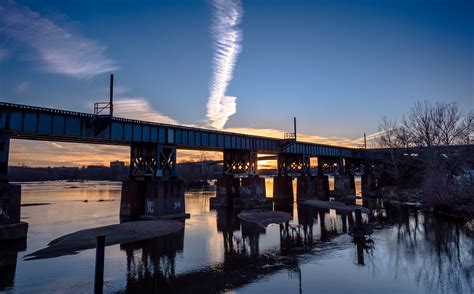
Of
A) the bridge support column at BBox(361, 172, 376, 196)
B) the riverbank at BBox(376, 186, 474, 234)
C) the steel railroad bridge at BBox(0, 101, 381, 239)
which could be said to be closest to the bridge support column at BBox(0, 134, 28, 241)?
the steel railroad bridge at BBox(0, 101, 381, 239)

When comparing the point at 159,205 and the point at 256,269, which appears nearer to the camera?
the point at 256,269

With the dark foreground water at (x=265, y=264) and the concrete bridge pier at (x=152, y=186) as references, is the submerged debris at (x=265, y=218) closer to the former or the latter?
the dark foreground water at (x=265, y=264)

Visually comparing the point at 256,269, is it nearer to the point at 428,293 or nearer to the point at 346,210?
the point at 428,293

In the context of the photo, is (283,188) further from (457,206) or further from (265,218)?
(457,206)

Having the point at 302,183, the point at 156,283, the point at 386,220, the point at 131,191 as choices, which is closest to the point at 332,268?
the point at 156,283

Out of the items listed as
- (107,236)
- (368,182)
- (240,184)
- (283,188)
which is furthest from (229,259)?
(368,182)

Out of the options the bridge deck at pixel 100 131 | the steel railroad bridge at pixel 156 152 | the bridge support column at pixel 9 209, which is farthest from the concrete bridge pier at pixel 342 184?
the bridge support column at pixel 9 209

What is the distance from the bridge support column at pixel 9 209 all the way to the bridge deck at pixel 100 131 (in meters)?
3.87

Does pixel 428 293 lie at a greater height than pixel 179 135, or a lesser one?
lesser

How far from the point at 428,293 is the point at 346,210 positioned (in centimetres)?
3174

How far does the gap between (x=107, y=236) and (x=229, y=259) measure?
1093 centimetres

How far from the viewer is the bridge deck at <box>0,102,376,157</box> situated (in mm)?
27031

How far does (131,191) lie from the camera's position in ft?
119

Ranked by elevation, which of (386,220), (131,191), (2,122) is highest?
(2,122)
